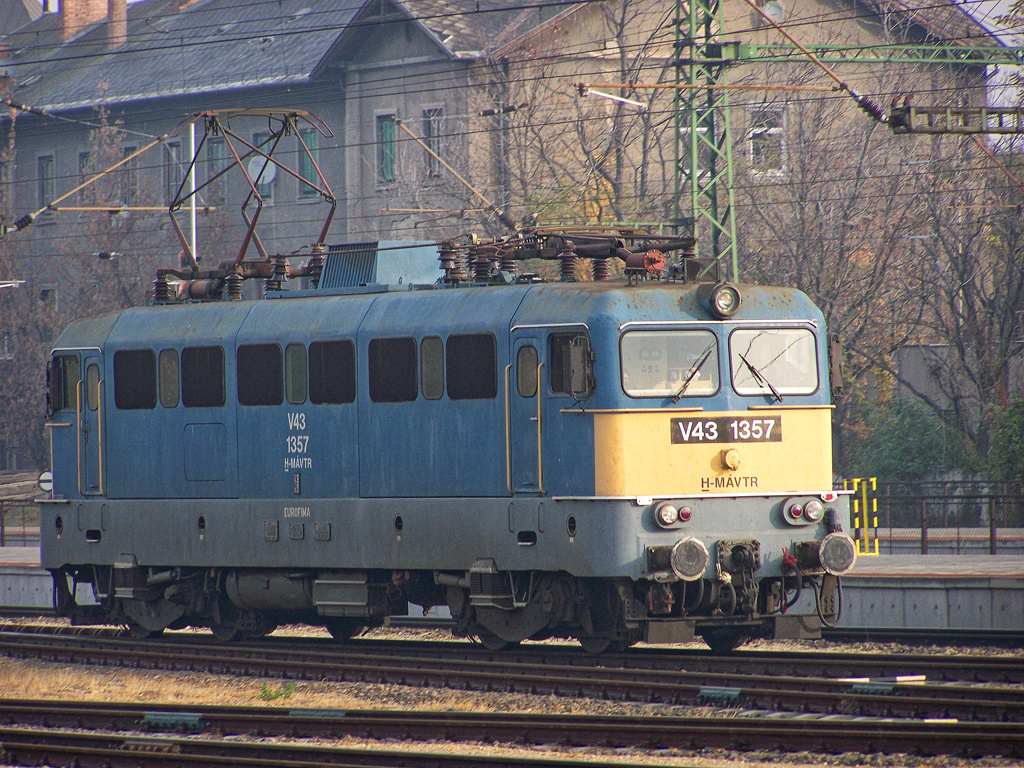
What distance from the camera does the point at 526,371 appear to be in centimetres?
1469

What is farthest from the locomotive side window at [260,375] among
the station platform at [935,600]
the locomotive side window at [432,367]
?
the station platform at [935,600]

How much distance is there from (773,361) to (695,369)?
37.2 inches

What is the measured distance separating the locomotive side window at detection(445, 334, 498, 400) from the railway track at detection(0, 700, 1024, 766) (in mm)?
4031

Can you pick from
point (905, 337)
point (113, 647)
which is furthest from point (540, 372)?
point (905, 337)

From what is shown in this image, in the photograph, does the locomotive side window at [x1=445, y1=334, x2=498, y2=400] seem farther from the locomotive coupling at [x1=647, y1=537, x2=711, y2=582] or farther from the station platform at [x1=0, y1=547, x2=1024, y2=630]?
the station platform at [x1=0, y1=547, x2=1024, y2=630]

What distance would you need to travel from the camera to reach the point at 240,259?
17688 mm

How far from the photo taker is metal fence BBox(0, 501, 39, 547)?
37438 mm

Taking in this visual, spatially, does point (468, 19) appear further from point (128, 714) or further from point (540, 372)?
point (128, 714)

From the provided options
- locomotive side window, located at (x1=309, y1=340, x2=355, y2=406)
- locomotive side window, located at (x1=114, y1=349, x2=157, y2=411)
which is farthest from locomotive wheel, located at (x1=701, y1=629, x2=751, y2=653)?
locomotive side window, located at (x1=114, y1=349, x2=157, y2=411)

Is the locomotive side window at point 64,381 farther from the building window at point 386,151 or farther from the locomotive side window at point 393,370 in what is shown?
the building window at point 386,151

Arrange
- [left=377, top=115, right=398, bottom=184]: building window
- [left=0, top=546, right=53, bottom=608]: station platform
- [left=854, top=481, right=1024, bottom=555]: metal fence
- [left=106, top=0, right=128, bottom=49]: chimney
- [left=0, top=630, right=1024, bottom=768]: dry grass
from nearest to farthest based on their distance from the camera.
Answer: [left=0, top=630, right=1024, bottom=768]: dry grass < [left=0, top=546, right=53, bottom=608]: station platform < [left=854, top=481, right=1024, bottom=555]: metal fence < [left=377, top=115, right=398, bottom=184]: building window < [left=106, top=0, right=128, bottom=49]: chimney

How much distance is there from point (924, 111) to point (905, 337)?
16.2 meters

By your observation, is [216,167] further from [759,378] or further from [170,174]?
[759,378]

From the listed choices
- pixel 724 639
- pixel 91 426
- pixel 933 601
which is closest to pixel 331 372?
pixel 91 426
